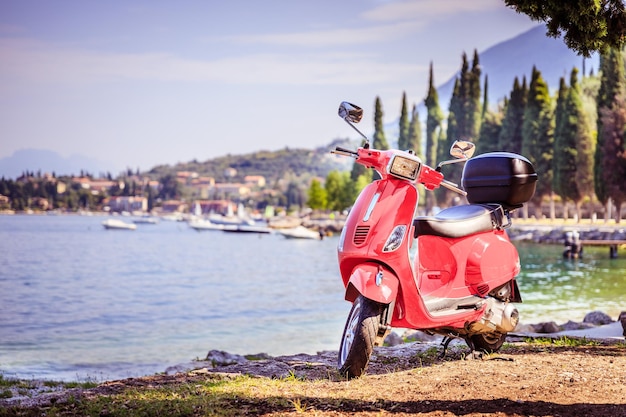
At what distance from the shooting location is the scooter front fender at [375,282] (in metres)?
4.90

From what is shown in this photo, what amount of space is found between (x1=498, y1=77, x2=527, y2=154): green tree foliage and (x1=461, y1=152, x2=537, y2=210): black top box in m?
43.3

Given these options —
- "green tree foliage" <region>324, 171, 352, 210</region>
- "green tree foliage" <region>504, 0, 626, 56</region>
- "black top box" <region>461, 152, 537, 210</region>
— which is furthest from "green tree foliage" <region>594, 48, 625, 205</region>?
"green tree foliage" <region>324, 171, 352, 210</region>

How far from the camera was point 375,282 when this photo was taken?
493 centimetres

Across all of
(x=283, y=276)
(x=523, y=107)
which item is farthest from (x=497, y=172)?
(x=523, y=107)

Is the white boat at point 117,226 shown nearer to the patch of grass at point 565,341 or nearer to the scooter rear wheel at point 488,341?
the patch of grass at point 565,341

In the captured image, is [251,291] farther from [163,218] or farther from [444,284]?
[163,218]

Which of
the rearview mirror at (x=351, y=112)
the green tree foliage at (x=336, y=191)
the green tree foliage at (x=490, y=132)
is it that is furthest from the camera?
the green tree foliage at (x=336, y=191)

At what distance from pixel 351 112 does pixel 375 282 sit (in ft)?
3.61

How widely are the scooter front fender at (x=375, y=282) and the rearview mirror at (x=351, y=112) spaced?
0.93 metres

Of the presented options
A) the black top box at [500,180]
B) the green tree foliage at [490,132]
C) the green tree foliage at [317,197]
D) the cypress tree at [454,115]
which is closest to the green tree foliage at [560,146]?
the green tree foliage at [490,132]

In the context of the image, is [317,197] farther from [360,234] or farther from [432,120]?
[360,234]

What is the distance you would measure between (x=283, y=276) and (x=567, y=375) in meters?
26.5

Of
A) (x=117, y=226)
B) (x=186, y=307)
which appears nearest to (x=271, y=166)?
(x=117, y=226)

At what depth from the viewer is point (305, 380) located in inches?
209
